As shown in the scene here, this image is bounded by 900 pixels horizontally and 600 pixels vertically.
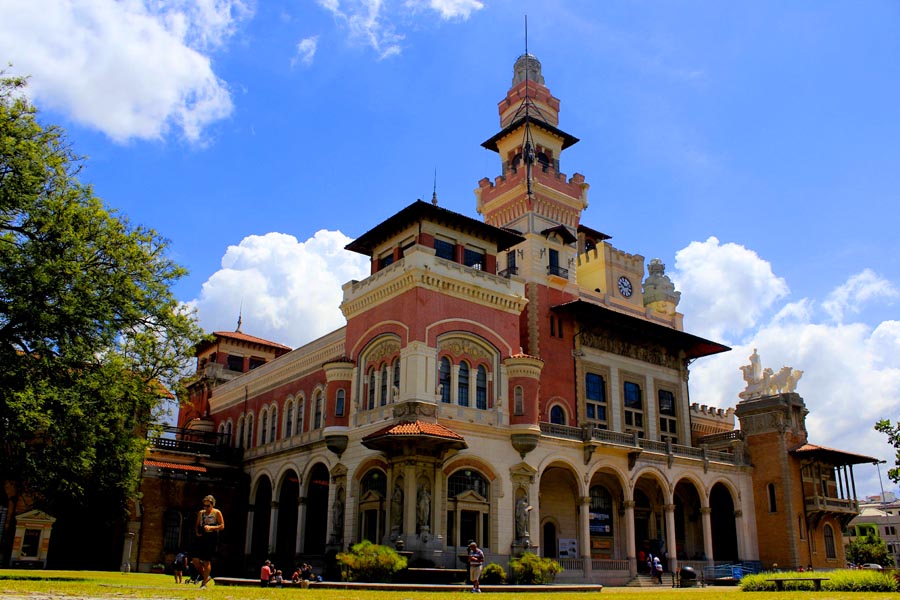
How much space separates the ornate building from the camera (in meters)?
32.1

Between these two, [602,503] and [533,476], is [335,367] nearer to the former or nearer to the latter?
[533,476]

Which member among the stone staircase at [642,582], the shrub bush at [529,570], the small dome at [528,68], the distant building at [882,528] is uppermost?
the small dome at [528,68]

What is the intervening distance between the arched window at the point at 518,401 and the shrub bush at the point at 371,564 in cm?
904

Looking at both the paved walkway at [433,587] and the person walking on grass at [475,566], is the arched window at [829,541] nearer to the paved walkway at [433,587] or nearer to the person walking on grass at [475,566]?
the paved walkway at [433,587]

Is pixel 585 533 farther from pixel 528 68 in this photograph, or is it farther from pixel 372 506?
pixel 528 68

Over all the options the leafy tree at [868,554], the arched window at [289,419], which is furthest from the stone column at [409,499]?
the leafy tree at [868,554]

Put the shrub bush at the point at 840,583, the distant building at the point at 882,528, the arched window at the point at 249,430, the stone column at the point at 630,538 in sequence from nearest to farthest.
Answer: the shrub bush at the point at 840,583
the stone column at the point at 630,538
the arched window at the point at 249,430
the distant building at the point at 882,528

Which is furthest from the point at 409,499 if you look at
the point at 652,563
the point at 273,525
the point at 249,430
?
the point at 249,430

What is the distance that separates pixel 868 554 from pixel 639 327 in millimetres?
59557

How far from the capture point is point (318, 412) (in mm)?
41438

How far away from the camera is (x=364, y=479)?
33906 mm

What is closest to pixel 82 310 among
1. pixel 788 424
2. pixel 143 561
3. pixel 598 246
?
pixel 143 561

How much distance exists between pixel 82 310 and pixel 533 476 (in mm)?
19353

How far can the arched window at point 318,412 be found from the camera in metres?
41.0
